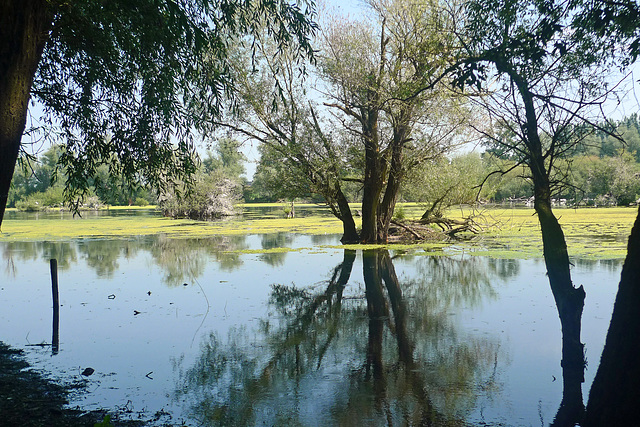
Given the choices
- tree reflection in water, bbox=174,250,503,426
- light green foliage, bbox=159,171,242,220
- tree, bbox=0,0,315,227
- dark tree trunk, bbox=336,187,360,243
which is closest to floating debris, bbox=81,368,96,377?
tree reflection in water, bbox=174,250,503,426

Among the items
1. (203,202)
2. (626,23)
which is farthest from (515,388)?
(203,202)

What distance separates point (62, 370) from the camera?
276 inches

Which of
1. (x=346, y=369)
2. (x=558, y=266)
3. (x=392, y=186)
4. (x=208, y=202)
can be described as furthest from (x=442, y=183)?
(x=208, y=202)

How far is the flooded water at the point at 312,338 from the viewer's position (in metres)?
5.84

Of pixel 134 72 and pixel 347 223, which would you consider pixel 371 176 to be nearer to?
pixel 347 223

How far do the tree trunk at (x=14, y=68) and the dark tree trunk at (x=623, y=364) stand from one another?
175 inches

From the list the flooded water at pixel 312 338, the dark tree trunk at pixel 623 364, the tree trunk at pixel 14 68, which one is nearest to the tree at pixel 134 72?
the tree trunk at pixel 14 68

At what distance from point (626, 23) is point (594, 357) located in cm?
403

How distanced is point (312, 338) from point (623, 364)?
5558 millimetres

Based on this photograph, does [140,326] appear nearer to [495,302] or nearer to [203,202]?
[495,302]

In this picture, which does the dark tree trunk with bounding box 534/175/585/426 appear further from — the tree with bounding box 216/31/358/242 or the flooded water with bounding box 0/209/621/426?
the tree with bounding box 216/31/358/242

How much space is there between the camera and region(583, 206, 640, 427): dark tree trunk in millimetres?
3436

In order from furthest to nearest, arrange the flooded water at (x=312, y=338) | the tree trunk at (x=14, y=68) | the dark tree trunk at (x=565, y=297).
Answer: the dark tree trunk at (x=565, y=297), the flooded water at (x=312, y=338), the tree trunk at (x=14, y=68)

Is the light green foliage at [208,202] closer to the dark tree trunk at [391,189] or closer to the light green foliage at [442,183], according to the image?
the light green foliage at [442,183]
